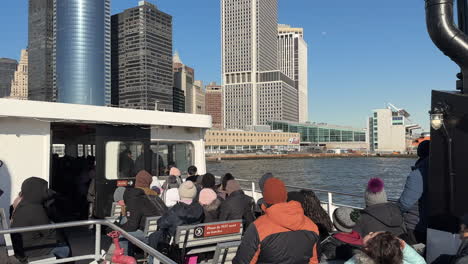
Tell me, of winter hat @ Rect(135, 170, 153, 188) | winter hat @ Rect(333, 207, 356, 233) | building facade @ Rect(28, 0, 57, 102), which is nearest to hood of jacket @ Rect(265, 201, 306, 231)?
winter hat @ Rect(333, 207, 356, 233)

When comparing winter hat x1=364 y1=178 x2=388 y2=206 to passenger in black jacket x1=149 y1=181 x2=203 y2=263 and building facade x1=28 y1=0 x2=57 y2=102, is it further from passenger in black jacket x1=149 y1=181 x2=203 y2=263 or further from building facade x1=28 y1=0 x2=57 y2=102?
building facade x1=28 y1=0 x2=57 y2=102

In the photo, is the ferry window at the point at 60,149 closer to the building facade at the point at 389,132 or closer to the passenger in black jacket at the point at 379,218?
the passenger in black jacket at the point at 379,218

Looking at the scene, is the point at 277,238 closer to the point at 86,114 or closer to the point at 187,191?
the point at 187,191

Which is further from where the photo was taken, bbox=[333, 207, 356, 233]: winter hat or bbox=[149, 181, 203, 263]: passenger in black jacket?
bbox=[149, 181, 203, 263]: passenger in black jacket

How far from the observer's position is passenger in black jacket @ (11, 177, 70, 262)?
14.0 feet

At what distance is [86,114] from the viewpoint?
290 inches

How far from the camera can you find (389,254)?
2396 millimetres

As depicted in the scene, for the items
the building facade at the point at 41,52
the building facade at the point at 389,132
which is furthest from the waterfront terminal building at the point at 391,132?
the building facade at the point at 41,52

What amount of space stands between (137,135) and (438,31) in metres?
6.26

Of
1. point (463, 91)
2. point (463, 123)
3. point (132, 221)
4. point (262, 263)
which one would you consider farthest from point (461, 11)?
point (132, 221)

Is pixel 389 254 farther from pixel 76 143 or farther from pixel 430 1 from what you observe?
pixel 76 143

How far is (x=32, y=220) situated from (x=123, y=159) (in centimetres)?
374

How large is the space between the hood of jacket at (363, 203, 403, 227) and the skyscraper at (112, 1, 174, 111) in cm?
15442

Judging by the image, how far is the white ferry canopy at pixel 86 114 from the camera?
6527 millimetres
